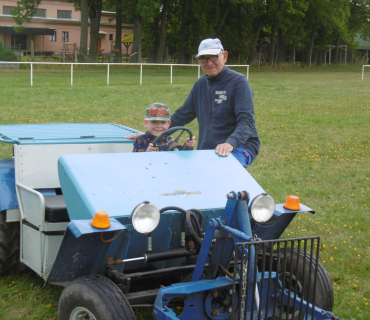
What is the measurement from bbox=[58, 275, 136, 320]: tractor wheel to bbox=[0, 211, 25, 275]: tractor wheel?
3.75 ft

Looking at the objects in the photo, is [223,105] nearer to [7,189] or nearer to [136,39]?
[7,189]

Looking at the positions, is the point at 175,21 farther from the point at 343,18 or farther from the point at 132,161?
the point at 132,161

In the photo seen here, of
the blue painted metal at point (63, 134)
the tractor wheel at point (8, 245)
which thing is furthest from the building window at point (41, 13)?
the tractor wheel at point (8, 245)

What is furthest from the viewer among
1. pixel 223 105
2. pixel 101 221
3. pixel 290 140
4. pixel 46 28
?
pixel 46 28

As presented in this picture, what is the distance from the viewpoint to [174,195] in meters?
3.28

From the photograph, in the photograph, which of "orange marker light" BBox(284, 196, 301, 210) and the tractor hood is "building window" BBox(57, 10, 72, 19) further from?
"orange marker light" BBox(284, 196, 301, 210)

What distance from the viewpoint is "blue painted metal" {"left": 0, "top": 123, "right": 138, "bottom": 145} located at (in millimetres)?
4117

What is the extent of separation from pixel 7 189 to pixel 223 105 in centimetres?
189

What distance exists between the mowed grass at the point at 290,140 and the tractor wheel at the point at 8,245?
14 cm

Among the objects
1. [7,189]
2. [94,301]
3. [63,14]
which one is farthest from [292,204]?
[63,14]

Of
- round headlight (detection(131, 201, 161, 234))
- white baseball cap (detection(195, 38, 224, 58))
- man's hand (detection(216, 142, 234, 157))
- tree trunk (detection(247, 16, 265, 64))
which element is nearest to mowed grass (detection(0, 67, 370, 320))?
round headlight (detection(131, 201, 161, 234))

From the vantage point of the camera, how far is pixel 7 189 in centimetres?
400

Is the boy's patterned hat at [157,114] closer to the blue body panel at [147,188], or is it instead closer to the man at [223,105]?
the man at [223,105]

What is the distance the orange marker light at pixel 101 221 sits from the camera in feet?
9.04
